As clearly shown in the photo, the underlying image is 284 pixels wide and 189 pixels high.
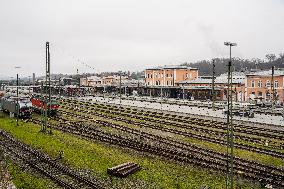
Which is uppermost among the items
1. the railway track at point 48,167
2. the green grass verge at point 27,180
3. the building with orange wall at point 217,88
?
the building with orange wall at point 217,88

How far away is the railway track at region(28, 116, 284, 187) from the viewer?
63.5 ft

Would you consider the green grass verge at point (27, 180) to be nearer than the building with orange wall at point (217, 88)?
Yes

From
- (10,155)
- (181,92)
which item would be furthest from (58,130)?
(181,92)

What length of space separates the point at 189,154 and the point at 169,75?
66.6 meters

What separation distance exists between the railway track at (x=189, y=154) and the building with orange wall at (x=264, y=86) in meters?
40.4

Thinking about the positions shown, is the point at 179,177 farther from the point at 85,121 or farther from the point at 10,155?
the point at 85,121

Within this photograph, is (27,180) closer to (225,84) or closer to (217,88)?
(217,88)

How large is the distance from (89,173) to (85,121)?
20762mm

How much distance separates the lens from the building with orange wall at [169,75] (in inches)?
3482

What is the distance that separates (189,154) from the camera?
2362 cm

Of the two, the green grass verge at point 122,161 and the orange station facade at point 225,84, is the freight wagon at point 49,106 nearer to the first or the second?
the green grass verge at point 122,161

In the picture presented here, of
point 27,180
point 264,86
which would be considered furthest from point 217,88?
point 27,180

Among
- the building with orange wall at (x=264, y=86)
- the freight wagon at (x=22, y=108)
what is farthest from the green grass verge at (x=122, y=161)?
the building with orange wall at (x=264, y=86)

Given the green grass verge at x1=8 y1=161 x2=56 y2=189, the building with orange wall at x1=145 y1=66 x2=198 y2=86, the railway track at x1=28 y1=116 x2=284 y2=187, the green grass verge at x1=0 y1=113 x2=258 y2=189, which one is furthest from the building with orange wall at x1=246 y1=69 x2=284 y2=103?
the green grass verge at x1=8 y1=161 x2=56 y2=189
